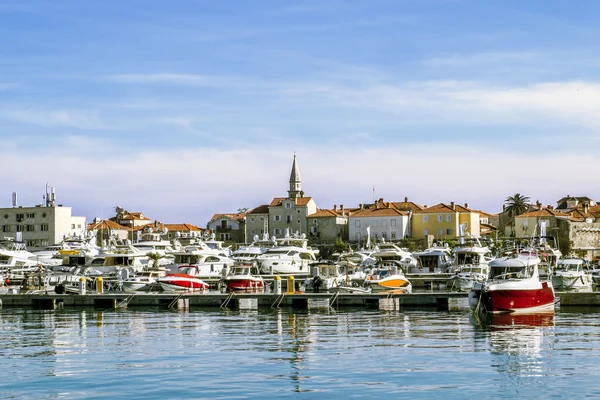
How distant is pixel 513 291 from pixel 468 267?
25673 millimetres

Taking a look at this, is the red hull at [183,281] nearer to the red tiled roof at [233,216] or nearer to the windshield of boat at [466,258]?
the windshield of boat at [466,258]

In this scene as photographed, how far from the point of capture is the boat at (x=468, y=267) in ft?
215

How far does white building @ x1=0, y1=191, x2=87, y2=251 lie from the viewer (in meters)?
134

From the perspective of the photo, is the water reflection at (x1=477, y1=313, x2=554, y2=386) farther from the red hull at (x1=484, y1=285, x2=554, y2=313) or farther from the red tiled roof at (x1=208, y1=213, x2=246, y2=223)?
the red tiled roof at (x1=208, y1=213, x2=246, y2=223)

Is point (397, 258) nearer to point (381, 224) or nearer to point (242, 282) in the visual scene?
point (242, 282)

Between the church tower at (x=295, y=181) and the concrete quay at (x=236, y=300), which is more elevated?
the church tower at (x=295, y=181)

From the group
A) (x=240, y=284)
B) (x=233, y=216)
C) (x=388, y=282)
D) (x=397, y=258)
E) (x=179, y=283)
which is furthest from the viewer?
(x=233, y=216)

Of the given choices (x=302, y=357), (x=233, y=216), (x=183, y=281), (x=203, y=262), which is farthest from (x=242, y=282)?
(x=233, y=216)

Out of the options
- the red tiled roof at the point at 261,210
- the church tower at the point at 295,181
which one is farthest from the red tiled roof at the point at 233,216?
the church tower at the point at 295,181

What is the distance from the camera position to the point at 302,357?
1249 inches

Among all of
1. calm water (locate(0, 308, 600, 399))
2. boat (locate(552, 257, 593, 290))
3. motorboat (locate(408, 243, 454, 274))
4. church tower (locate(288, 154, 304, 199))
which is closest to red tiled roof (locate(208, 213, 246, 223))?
church tower (locate(288, 154, 304, 199))

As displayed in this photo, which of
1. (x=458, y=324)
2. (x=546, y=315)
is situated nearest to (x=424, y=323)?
(x=458, y=324)

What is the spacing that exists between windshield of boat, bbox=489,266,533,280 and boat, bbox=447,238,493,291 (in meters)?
14.5

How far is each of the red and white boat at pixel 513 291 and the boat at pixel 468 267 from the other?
48.1 ft
